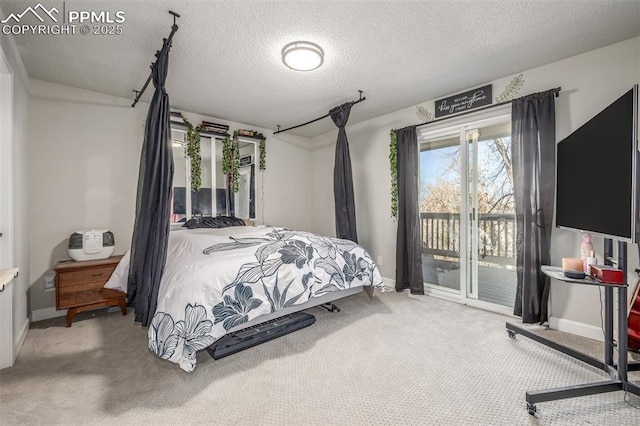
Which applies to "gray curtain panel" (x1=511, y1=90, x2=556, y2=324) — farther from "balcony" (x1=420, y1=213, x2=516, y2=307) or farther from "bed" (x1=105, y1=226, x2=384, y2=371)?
"bed" (x1=105, y1=226, x2=384, y2=371)

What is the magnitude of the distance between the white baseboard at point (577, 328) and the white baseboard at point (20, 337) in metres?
4.51

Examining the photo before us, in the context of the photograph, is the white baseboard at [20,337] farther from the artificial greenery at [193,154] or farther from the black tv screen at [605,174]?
the black tv screen at [605,174]

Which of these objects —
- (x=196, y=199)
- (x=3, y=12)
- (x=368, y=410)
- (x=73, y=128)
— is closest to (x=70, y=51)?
(x=3, y=12)

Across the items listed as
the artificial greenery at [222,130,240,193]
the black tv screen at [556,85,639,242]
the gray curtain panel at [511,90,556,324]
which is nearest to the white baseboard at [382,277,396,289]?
the gray curtain panel at [511,90,556,324]

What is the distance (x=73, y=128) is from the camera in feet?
10.6

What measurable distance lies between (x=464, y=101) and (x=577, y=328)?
99.6 inches

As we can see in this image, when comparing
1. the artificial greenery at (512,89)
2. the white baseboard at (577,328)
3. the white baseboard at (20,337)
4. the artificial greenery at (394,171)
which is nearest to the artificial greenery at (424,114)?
the artificial greenery at (394,171)

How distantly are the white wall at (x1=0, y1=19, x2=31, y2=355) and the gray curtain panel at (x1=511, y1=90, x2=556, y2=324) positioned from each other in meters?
4.30

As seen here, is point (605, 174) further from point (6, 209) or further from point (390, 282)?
point (6, 209)

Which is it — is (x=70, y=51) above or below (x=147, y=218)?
above

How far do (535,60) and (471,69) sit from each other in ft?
1.77

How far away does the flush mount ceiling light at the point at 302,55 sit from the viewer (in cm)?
237

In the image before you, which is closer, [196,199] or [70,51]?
[70,51]

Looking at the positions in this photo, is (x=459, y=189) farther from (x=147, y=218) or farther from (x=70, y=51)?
(x=70, y=51)
